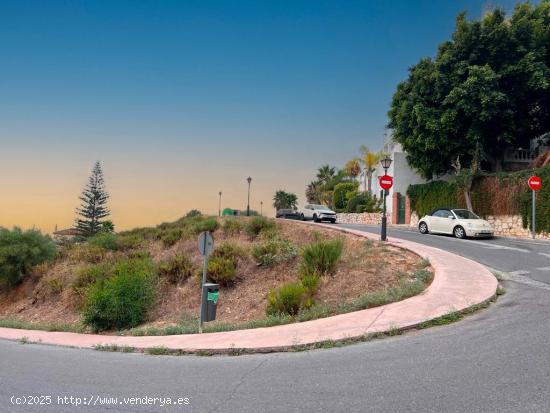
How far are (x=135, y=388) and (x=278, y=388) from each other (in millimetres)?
1687

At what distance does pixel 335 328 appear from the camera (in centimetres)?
657

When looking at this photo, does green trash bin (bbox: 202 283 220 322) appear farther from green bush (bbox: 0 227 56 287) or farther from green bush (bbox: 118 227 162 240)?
green bush (bbox: 118 227 162 240)

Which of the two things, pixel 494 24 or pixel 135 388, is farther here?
pixel 494 24

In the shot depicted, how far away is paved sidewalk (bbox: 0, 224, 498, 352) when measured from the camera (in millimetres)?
6176

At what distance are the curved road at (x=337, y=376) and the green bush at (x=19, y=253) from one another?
52.5 feet

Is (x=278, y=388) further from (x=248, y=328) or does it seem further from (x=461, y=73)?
(x=461, y=73)

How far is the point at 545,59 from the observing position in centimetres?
2602

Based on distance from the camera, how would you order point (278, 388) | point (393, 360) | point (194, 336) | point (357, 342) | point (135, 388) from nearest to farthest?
point (278, 388)
point (135, 388)
point (393, 360)
point (357, 342)
point (194, 336)

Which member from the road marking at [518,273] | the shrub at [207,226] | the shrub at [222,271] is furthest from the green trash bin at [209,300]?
the shrub at [207,226]

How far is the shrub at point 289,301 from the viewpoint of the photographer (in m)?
9.20

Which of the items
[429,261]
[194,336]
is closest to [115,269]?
[194,336]

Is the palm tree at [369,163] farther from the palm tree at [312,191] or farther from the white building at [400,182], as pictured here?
the palm tree at [312,191]

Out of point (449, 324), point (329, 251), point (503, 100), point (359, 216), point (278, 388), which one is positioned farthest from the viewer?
point (359, 216)

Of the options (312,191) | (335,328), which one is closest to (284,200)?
(312,191)
